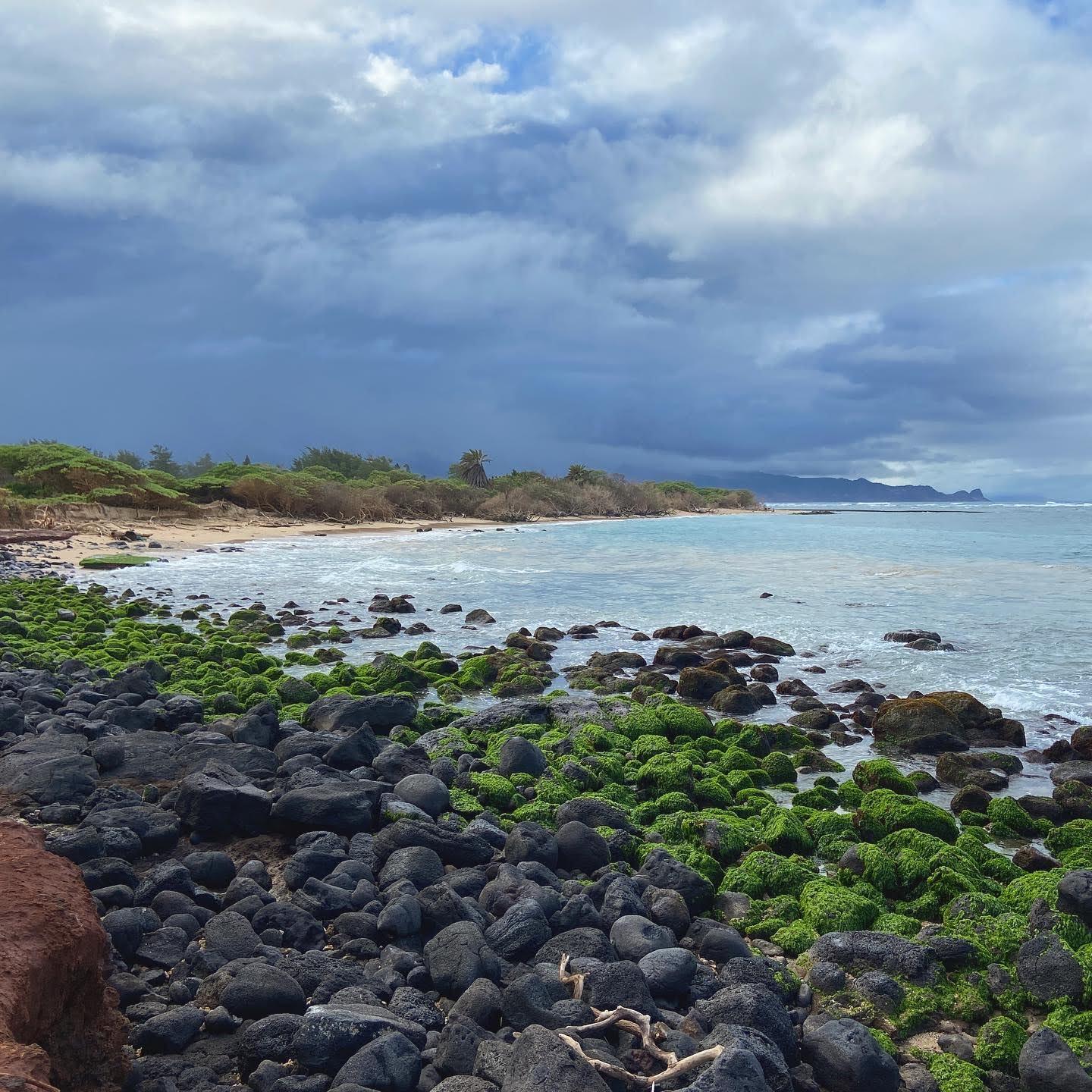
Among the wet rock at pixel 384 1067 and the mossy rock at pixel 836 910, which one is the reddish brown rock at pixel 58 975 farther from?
the mossy rock at pixel 836 910

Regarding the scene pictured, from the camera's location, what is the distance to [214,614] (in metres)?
16.7

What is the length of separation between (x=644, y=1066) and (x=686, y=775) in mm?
4025

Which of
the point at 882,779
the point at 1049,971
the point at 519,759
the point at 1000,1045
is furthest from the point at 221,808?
the point at 882,779

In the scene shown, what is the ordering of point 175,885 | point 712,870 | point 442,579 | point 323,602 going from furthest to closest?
point 442,579 < point 323,602 < point 712,870 < point 175,885

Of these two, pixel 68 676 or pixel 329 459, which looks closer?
pixel 68 676

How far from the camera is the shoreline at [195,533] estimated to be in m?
28.9

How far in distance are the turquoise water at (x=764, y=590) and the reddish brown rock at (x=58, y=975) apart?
8.41 metres

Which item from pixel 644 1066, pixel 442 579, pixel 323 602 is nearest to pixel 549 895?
pixel 644 1066

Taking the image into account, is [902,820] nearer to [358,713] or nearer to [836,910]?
[836,910]

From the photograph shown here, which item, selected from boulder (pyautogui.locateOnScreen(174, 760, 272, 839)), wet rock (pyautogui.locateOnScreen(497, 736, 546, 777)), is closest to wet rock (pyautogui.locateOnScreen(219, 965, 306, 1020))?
boulder (pyautogui.locateOnScreen(174, 760, 272, 839))

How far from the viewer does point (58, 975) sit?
273 cm

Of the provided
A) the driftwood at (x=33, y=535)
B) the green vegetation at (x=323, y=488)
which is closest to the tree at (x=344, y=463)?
the green vegetation at (x=323, y=488)

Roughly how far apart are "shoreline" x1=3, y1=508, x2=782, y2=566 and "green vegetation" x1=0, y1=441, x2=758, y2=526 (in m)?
1.39

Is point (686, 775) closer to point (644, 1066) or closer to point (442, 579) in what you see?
point (644, 1066)
